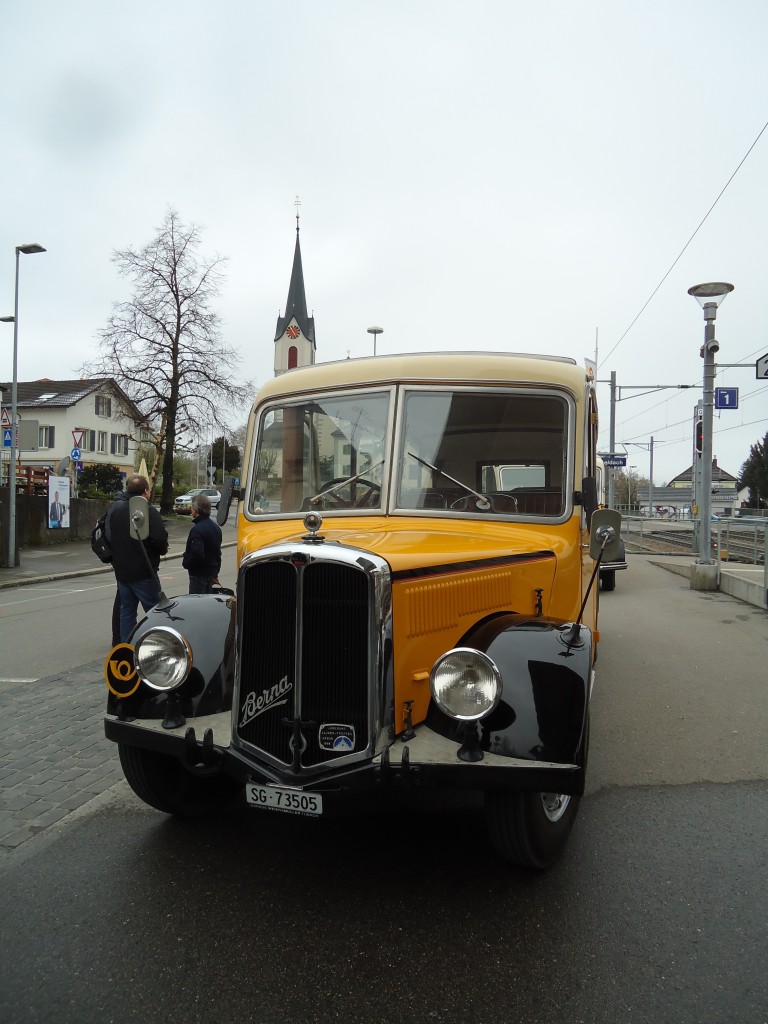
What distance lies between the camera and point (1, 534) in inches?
698

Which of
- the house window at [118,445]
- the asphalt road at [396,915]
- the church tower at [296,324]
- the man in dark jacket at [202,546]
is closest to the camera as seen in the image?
the asphalt road at [396,915]

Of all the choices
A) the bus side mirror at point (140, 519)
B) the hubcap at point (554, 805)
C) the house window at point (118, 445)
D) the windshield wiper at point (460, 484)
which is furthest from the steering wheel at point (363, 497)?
the house window at point (118, 445)

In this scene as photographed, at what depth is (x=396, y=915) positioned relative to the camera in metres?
2.96

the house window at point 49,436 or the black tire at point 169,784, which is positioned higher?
the house window at point 49,436

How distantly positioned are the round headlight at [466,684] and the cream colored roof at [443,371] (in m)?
1.79

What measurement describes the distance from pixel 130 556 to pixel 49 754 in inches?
111

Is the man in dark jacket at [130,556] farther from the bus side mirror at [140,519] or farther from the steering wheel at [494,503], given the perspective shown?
the steering wheel at [494,503]

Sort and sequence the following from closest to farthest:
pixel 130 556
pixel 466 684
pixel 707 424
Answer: pixel 466 684 → pixel 130 556 → pixel 707 424

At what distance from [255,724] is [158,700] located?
1.64 feet

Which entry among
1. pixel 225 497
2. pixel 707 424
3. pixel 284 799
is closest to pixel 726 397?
pixel 707 424

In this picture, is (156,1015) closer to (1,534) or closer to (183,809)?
(183,809)

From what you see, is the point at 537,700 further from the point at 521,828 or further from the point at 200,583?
the point at 200,583

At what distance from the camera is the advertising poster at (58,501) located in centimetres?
2228

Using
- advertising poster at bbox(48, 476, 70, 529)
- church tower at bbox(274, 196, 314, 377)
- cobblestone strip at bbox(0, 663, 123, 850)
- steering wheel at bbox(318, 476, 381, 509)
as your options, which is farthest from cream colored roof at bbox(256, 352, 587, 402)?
church tower at bbox(274, 196, 314, 377)
